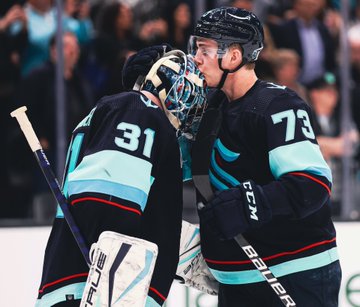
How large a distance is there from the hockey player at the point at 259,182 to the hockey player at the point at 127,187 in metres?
0.14

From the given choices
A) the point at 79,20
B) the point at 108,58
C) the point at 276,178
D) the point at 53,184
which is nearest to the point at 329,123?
the point at 108,58

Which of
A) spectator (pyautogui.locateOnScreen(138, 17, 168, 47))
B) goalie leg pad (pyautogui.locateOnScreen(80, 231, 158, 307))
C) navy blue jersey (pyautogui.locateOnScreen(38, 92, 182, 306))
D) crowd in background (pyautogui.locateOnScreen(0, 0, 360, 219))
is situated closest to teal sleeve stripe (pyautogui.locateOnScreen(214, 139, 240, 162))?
navy blue jersey (pyautogui.locateOnScreen(38, 92, 182, 306))

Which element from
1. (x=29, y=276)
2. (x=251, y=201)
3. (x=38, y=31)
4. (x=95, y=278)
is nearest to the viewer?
(x=95, y=278)

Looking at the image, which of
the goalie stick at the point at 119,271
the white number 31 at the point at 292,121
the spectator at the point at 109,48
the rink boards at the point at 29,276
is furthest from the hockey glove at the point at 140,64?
the spectator at the point at 109,48

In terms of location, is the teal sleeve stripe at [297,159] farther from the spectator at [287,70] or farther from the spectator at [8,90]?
the spectator at [287,70]

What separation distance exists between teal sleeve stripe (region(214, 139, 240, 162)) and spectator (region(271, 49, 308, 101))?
2.65 meters

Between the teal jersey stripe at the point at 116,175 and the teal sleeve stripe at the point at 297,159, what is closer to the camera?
the teal jersey stripe at the point at 116,175

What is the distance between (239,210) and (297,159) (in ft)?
0.69

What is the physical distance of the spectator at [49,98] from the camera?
501cm

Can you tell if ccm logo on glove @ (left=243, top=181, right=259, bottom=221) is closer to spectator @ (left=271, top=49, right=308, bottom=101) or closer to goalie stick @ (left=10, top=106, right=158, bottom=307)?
goalie stick @ (left=10, top=106, right=158, bottom=307)

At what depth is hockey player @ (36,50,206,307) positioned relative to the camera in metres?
2.47

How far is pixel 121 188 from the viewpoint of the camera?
2477mm

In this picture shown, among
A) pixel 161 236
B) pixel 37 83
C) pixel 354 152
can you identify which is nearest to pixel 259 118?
pixel 161 236

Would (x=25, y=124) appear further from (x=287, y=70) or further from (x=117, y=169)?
(x=287, y=70)
